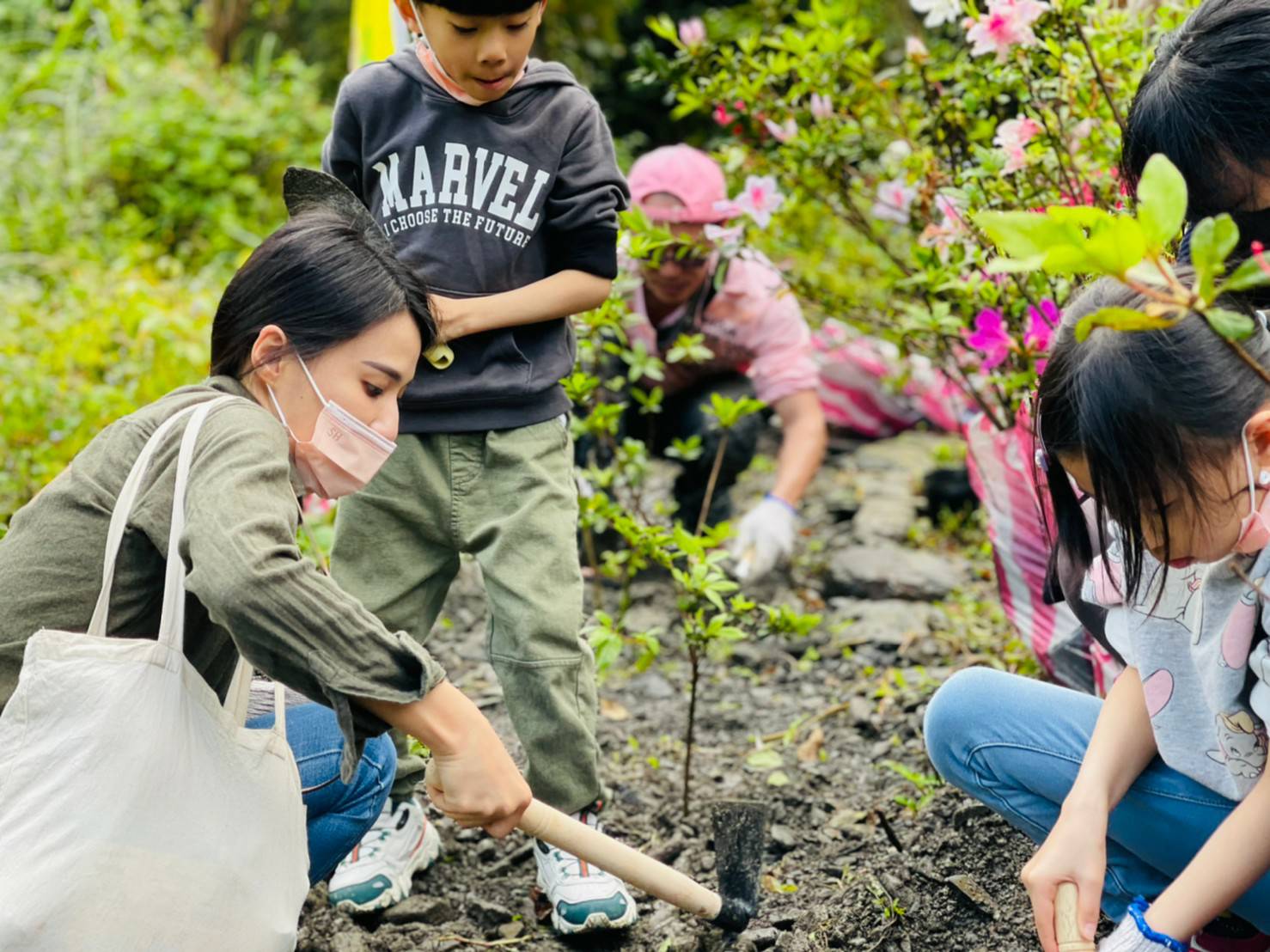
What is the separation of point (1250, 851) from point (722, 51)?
2.01 m

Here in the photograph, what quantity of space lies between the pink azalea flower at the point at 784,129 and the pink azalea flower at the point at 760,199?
141 millimetres

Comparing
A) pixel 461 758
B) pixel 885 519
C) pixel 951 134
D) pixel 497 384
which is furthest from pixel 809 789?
pixel 885 519

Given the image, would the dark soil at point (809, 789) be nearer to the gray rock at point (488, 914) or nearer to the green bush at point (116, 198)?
the gray rock at point (488, 914)

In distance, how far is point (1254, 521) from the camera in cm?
141

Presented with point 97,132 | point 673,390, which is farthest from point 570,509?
point 97,132

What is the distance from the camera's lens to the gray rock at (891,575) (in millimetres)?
3418

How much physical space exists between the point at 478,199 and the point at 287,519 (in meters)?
0.84

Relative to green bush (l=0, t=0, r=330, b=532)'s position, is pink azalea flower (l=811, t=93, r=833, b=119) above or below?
above

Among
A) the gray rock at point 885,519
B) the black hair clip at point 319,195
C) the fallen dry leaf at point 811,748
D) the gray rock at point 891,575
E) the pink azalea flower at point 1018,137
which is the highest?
the pink azalea flower at point 1018,137

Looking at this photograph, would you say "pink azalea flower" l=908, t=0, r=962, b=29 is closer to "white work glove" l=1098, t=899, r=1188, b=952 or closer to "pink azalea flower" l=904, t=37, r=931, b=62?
"pink azalea flower" l=904, t=37, r=931, b=62

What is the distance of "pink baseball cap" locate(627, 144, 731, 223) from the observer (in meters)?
3.34

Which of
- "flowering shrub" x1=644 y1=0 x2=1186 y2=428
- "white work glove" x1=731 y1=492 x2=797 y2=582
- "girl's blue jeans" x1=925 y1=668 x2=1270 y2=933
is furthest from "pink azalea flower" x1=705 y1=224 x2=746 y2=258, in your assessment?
"girl's blue jeans" x1=925 y1=668 x2=1270 y2=933

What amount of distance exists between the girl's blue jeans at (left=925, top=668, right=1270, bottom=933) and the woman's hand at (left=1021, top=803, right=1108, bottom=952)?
16 centimetres

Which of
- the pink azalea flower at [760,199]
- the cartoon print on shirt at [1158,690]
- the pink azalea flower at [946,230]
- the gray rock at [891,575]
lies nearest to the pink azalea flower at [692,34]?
the pink azalea flower at [760,199]
